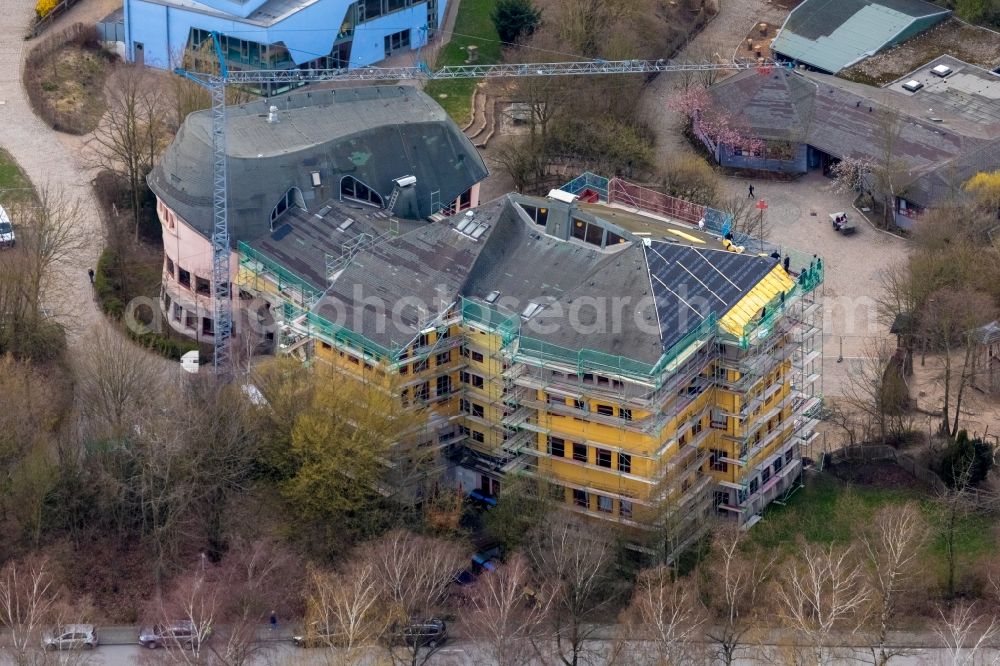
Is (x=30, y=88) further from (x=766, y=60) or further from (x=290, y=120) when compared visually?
(x=766, y=60)

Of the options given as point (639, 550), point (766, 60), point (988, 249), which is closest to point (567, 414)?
point (639, 550)

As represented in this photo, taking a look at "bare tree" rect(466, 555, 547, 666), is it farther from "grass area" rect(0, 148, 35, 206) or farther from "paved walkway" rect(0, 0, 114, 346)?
"grass area" rect(0, 148, 35, 206)

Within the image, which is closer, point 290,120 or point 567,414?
point 567,414

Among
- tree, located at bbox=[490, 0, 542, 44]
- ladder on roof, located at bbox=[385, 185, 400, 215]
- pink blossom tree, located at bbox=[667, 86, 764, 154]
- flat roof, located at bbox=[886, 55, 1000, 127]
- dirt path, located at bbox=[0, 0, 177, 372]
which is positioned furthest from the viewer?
tree, located at bbox=[490, 0, 542, 44]

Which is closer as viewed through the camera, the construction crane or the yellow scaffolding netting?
the yellow scaffolding netting

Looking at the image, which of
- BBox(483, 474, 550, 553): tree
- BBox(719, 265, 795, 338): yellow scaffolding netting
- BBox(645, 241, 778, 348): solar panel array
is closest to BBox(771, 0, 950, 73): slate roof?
BBox(719, 265, 795, 338): yellow scaffolding netting

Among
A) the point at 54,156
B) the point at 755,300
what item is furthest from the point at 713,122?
the point at 54,156

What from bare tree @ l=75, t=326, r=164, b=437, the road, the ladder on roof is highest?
the ladder on roof
